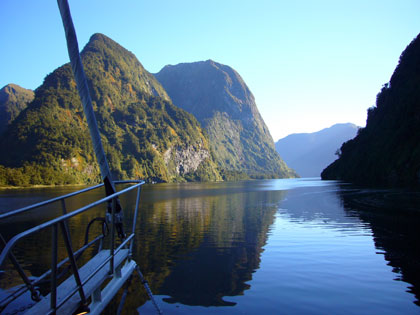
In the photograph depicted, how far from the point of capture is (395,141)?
3679 inches

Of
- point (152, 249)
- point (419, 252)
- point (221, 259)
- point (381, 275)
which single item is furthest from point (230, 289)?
point (419, 252)

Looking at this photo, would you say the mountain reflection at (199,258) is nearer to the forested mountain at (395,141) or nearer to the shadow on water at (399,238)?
the shadow on water at (399,238)

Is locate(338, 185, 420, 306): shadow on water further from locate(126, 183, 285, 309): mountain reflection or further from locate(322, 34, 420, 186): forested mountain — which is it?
locate(322, 34, 420, 186): forested mountain

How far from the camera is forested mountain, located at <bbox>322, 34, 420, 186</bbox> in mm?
82250

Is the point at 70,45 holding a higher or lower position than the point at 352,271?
higher

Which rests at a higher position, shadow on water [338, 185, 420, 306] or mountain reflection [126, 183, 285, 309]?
shadow on water [338, 185, 420, 306]

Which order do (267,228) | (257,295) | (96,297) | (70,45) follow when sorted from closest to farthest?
1. (96,297)
2. (70,45)
3. (257,295)
4. (267,228)

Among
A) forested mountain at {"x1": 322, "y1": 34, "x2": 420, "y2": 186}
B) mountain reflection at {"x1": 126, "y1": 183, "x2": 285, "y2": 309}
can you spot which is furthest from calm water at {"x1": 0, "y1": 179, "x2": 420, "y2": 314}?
forested mountain at {"x1": 322, "y1": 34, "x2": 420, "y2": 186}

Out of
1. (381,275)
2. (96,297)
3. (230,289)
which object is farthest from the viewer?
(381,275)

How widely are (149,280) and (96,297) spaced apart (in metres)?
5.71

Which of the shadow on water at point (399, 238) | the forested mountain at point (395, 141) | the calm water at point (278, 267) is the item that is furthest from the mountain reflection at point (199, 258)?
the forested mountain at point (395, 141)

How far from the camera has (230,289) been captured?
459 inches

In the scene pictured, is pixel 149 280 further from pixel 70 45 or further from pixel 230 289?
pixel 70 45

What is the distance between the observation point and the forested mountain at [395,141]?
82.2m
